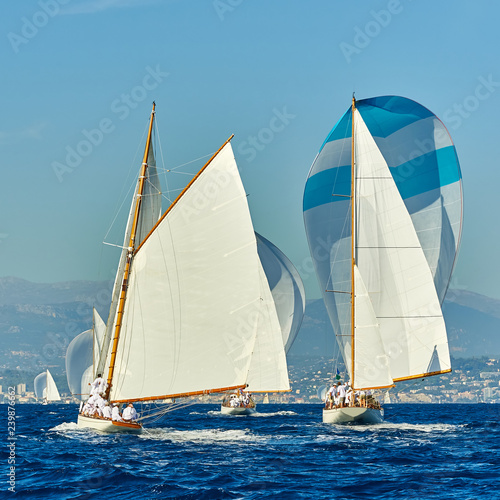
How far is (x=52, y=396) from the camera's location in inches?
5566

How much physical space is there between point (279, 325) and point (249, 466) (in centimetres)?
3749

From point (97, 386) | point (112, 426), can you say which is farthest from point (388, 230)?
point (112, 426)

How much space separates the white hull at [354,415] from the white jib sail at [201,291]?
11220 millimetres

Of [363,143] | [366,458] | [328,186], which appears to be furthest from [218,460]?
[328,186]

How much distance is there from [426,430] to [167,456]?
20.7m

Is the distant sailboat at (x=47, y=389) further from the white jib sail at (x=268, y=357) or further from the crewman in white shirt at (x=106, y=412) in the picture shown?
the crewman in white shirt at (x=106, y=412)

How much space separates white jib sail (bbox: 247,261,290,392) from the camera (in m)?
63.5

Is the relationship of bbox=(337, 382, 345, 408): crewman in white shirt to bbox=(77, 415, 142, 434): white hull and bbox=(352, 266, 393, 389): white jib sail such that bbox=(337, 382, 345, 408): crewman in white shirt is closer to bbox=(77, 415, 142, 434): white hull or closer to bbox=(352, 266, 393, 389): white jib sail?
bbox=(352, 266, 393, 389): white jib sail

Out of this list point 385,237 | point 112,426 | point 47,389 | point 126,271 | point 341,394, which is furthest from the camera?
point 47,389

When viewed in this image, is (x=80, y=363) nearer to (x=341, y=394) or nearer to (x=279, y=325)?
(x=279, y=325)

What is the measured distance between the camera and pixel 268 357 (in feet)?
216

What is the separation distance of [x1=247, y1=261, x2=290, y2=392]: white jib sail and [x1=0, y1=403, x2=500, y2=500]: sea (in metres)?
21.2

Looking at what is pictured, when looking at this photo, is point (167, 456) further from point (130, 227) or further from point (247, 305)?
point (130, 227)

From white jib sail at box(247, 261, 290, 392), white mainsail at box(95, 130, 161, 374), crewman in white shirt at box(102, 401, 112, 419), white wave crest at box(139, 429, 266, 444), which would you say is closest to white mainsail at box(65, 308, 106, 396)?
white jib sail at box(247, 261, 290, 392)
